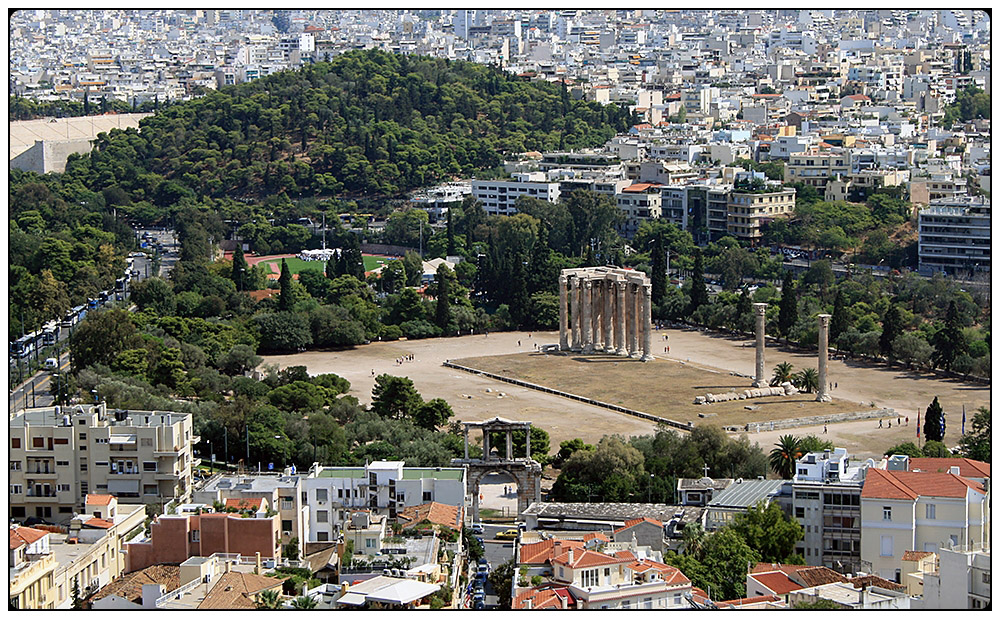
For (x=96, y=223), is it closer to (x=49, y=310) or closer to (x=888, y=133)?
(x=49, y=310)

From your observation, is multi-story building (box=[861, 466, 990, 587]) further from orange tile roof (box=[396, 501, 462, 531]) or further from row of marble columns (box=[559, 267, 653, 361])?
row of marble columns (box=[559, 267, 653, 361])

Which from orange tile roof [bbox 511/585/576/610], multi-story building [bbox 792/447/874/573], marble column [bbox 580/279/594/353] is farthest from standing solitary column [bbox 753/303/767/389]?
orange tile roof [bbox 511/585/576/610]

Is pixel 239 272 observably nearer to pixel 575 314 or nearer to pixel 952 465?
pixel 575 314

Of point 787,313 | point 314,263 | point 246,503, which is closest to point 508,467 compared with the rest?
point 246,503

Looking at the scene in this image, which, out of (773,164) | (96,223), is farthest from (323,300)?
(773,164)

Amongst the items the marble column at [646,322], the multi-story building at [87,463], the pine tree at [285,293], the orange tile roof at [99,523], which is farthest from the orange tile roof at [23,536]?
the pine tree at [285,293]

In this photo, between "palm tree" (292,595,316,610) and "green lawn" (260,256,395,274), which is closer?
"palm tree" (292,595,316,610)
